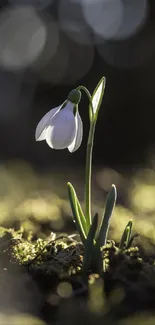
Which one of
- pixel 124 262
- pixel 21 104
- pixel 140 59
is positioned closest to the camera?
pixel 124 262

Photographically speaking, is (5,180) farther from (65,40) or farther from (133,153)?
(65,40)

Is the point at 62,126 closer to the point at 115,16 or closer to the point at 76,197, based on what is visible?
the point at 76,197

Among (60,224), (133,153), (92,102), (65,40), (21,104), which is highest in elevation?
(65,40)

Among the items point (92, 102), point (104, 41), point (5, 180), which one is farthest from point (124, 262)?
point (104, 41)

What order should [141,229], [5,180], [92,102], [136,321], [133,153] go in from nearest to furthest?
1. [136,321]
2. [92,102]
3. [141,229]
4. [5,180]
5. [133,153]

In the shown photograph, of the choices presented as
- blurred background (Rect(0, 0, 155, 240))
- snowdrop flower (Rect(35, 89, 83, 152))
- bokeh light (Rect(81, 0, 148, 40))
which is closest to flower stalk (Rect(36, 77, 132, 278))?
snowdrop flower (Rect(35, 89, 83, 152))

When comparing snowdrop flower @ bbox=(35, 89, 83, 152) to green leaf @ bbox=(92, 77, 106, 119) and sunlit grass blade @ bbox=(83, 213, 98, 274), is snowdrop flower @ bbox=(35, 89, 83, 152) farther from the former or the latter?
sunlit grass blade @ bbox=(83, 213, 98, 274)

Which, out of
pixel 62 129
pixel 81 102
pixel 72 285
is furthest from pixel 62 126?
pixel 81 102
